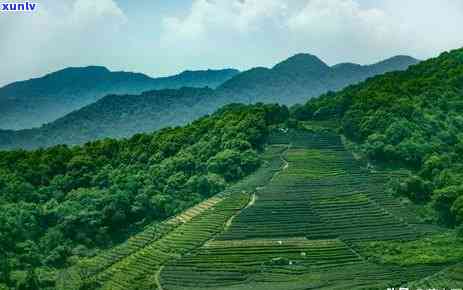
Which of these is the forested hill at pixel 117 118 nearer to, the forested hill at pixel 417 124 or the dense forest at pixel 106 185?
the dense forest at pixel 106 185

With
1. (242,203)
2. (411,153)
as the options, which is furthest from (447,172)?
(242,203)

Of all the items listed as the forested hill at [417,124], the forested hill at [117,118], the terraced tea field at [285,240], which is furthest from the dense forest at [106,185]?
the forested hill at [117,118]

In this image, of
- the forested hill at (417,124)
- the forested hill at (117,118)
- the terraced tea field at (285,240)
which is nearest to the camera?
the terraced tea field at (285,240)

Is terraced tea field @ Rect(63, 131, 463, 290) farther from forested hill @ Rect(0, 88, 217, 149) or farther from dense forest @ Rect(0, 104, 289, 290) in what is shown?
forested hill @ Rect(0, 88, 217, 149)

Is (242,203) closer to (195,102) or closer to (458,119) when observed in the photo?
(458,119)

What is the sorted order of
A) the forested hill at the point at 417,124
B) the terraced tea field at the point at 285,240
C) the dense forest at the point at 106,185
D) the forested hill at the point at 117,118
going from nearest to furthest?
the terraced tea field at the point at 285,240 < the forested hill at the point at 417,124 < the dense forest at the point at 106,185 < the forested hill at the point at 117,118

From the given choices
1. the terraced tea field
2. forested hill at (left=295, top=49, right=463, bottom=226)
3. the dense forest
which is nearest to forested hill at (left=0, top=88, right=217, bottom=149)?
the dense forest

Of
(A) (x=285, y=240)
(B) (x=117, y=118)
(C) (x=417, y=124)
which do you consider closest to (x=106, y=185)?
(A) (x=285, y=240)

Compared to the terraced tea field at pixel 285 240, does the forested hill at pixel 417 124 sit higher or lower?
higher
